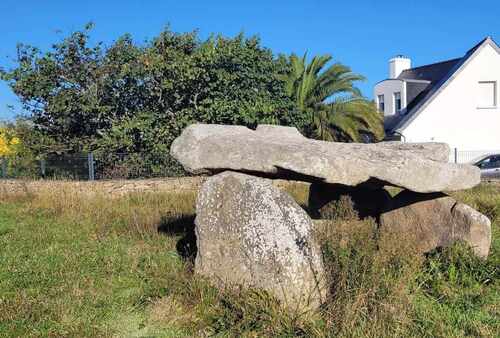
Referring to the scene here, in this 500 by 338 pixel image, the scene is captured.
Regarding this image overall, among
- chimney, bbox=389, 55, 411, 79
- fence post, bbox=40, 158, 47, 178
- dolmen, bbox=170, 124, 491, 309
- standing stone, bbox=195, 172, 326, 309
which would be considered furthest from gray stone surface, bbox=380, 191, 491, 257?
chimney, bbox=389, 55, 411, 79

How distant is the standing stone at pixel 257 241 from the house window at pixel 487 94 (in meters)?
23.8

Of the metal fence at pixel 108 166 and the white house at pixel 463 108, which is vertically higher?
the white house at pixel 463 108

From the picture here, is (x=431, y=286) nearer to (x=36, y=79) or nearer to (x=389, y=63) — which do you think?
(x=36, y=79)

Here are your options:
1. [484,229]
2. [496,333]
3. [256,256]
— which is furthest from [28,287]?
[484,229]

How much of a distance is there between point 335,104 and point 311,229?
53.9 feet

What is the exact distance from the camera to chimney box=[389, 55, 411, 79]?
3139 cm

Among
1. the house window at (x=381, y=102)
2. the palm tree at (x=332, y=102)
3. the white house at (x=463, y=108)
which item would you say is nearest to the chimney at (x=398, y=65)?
the house window at (x=381, y=102)

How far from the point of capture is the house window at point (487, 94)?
84.4 ft

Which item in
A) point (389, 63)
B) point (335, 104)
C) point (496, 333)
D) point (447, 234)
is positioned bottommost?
point (496, 333)

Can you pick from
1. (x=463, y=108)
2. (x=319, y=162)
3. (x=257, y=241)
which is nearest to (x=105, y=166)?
(x=319, y=162)

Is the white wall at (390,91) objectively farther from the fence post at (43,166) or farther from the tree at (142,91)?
the fence post at (43,166)

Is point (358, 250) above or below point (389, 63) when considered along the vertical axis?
below

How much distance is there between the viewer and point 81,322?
4.51 meters

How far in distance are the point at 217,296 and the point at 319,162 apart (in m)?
1.66
